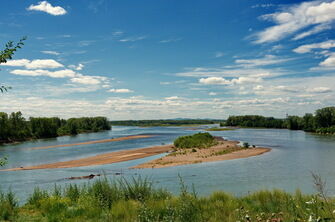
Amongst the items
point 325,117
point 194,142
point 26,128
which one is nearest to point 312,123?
point 325,117

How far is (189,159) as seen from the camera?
1448 inches

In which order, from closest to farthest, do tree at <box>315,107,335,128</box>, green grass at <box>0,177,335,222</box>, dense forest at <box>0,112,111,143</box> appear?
green grass at <box>0,177,335,222</box>
dense forest at <box>0,112,111,143</box>
tree at <box>315,107,335,128</box>

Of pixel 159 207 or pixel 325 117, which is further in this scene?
pixel 325 117

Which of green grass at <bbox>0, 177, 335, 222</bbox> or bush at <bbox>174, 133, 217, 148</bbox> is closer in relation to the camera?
green grass at <bbox>0, 177, 335, 222</bbox>

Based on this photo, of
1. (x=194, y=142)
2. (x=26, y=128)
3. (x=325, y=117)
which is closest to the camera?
(x=194, y=142)

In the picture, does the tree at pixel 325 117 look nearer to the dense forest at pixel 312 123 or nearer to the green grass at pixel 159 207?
the dense forest at pixel 312 123

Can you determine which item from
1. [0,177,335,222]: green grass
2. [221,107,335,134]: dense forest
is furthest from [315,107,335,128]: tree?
[0,177,335,222]: green grass

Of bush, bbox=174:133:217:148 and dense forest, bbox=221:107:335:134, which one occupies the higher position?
dense forest, bbox=221:107:335:134

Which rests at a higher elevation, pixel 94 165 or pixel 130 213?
pixel 130 213

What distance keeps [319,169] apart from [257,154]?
13.4 meters

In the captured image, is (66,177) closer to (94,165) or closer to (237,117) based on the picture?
(94,165)

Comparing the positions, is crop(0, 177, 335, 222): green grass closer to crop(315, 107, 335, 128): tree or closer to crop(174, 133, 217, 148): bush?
crop(174, 133, 217, 148): bush

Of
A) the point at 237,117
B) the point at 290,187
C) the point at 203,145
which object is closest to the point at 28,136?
the point at 203,145

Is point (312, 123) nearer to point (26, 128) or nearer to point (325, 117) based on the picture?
point (325, 117)
